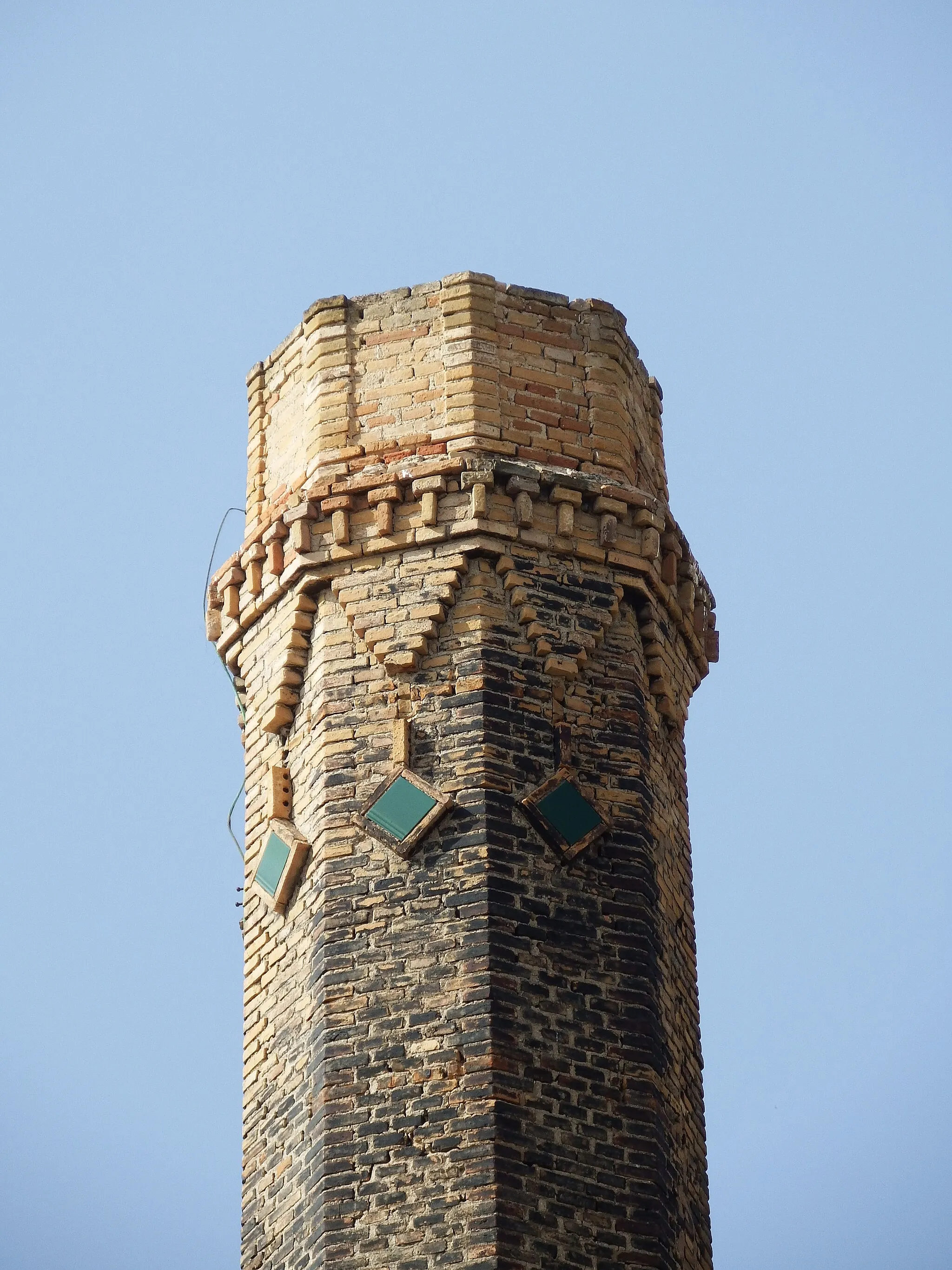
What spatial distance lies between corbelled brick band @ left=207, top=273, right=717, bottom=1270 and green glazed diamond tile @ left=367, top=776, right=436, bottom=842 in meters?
0.07

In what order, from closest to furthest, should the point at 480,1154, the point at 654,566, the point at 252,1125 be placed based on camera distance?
the point at 480,1154 → the point at 252,1125 → the point at 654,566

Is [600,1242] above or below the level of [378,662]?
below

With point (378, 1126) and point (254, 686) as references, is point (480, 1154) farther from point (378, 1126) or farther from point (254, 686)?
point (254, 686)

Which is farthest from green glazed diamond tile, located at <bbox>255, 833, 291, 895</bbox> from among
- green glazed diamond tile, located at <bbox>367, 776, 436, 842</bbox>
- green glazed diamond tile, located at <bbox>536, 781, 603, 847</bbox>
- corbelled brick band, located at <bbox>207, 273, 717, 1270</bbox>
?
green glazed diamond tile, located at <bbox>536, 781, 603, 847</bbox>

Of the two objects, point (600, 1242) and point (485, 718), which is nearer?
point (600, 1242)

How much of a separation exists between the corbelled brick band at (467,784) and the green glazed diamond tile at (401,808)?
7cm

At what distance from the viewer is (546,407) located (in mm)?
24375

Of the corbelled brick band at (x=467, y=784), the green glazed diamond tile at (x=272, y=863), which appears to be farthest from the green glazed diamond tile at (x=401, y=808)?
the green glazed diamond tile at (x=272, y=863)

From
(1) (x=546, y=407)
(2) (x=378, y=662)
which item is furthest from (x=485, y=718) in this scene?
(1) (x=546, y=407)

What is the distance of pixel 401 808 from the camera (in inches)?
893

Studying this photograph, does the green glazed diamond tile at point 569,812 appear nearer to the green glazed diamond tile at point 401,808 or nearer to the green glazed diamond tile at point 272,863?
the green glazed diamond tile at point 401,808

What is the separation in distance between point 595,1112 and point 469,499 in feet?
14.2

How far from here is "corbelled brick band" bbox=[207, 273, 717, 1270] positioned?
21641mm

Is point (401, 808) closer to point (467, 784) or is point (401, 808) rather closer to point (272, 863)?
point (467, 784)
